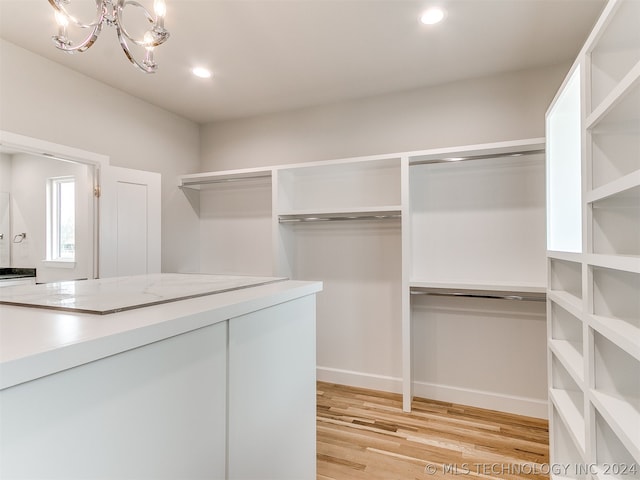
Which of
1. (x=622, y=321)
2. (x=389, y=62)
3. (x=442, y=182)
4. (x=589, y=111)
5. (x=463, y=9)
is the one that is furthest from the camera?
(x=442, y=182)

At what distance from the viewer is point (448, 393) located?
279 centimetres

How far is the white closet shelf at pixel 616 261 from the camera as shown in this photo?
921 mm

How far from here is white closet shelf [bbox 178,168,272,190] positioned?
10.5ft

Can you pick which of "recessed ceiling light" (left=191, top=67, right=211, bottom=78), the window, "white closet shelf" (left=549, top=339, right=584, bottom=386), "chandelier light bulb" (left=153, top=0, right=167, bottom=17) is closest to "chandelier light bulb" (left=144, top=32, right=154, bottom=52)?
"chandelier light bulb" (left=153, top=0, right=167, bottom=17)

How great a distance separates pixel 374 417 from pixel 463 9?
8.71ft

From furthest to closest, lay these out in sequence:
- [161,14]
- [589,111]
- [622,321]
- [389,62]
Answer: [389,62], [161,14], [589,111], [622,321]

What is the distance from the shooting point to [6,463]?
51cm

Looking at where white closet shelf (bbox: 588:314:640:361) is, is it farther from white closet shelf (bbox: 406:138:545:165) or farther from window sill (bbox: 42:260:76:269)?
window sill (bbox: 42:260:76:269)

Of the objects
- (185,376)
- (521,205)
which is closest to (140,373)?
(185,376)

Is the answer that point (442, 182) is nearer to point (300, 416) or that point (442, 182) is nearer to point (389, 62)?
point (389, 62)

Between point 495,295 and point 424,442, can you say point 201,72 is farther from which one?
point 424,442

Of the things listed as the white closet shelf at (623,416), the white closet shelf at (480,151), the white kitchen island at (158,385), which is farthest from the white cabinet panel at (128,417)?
the white closet shelf at (480,151)

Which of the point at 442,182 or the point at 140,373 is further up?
the point at 442,182

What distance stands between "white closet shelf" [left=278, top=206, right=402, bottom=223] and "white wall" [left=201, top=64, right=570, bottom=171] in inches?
22.9
